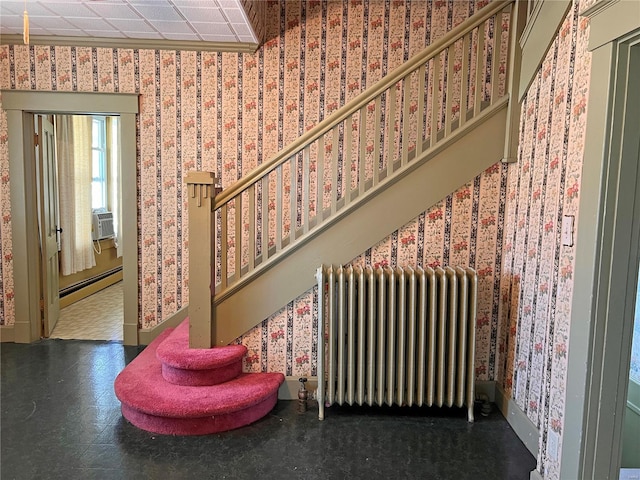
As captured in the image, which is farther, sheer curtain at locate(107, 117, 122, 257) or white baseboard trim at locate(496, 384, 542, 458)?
sheer curtain at locate(107, 117, 122, 257)

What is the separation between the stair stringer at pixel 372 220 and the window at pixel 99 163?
440cm

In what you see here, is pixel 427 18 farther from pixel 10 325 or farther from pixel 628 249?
pixel 10 325

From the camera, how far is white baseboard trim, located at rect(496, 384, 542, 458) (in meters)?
2.39

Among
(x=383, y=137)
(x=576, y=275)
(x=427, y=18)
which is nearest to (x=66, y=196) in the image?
(x=383, y=137)

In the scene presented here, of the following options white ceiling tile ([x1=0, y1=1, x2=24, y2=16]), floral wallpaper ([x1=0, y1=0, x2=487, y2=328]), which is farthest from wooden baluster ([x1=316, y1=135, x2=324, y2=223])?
white ceiling tile ([x1=0, y1=1, x2=24, y2=16])

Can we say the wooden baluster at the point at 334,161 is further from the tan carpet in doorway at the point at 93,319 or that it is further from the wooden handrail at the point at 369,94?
the tan carpet in doorway at the point at 93,319

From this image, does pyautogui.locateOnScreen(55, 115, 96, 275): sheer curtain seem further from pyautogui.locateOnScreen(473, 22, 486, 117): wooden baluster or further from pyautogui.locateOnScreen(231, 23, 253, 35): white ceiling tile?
pyautogui.locateOnScreen(473, 22, 486, 117): wooden baluster

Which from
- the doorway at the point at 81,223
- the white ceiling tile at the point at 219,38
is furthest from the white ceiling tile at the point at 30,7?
the white ceiling tile at the point at 219,38

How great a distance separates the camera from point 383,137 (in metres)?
3.58

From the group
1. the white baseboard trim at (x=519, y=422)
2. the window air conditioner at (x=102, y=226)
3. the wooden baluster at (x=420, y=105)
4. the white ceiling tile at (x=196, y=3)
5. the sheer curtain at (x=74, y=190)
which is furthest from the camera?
the window air conditioner at (x=102, y=226)

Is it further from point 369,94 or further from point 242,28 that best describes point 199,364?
point 242,28

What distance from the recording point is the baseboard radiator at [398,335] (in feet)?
8.75

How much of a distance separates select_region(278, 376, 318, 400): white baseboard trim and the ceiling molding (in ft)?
8.30

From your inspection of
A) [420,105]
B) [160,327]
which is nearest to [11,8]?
[160,327]
